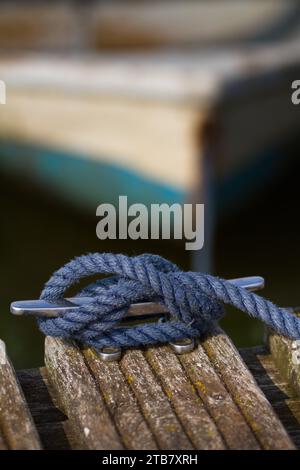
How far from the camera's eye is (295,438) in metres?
1.21

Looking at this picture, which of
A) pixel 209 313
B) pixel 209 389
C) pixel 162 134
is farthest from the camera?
pixel 162 134

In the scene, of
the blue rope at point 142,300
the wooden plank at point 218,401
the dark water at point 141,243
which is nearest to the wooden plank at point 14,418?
the blue rope at point 142,300

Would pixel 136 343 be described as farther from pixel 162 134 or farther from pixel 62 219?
pixel 62 219

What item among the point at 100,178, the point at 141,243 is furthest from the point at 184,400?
the point at 141,243

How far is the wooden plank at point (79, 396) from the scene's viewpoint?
1.11m

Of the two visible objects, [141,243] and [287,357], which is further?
[141,243]

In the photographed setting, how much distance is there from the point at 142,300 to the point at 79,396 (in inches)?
8.1

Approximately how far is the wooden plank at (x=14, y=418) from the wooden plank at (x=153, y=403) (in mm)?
160

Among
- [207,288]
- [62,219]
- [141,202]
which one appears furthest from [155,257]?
[62,219]

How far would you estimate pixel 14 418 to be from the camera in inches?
44.5

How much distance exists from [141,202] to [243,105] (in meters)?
0.82

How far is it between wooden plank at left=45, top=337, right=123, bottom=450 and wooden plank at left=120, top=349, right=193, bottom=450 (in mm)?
54

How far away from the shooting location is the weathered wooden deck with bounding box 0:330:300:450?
1107 mm

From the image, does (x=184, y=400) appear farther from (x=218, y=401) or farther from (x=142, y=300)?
(x=142, y=300)
